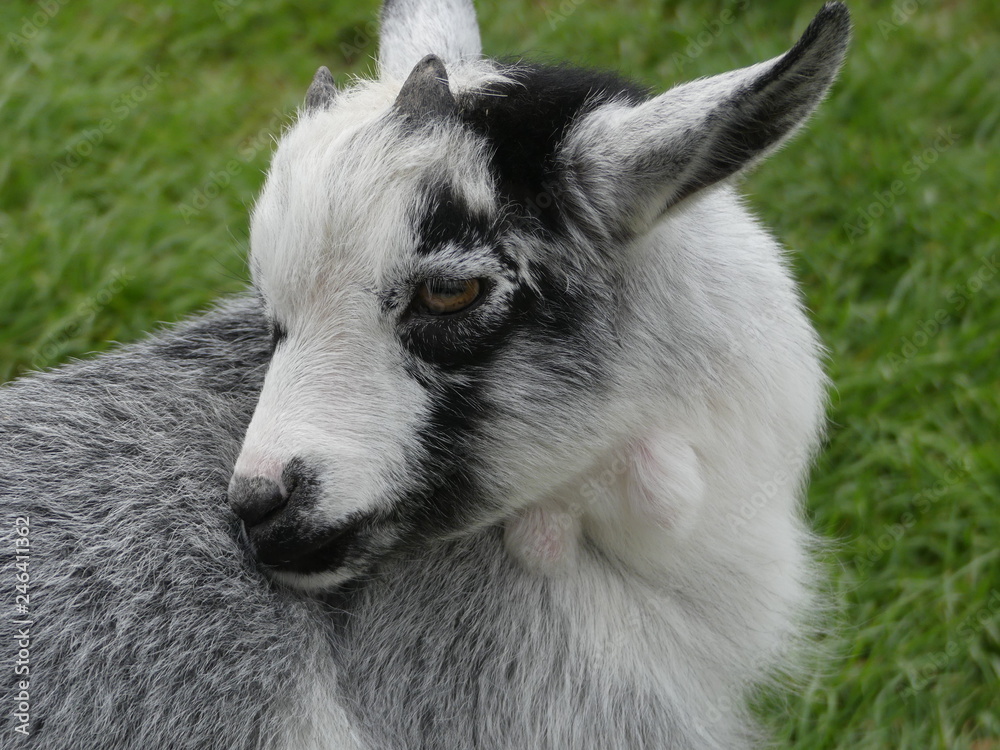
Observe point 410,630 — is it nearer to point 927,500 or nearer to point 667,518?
point 667,518

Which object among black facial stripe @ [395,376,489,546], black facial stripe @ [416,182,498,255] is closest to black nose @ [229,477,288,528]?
black facial stripe @ [395,376,489,546]

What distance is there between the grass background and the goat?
1.29m

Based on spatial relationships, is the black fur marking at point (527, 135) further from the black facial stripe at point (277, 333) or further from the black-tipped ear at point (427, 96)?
the black facial stripe at point (277, 333)

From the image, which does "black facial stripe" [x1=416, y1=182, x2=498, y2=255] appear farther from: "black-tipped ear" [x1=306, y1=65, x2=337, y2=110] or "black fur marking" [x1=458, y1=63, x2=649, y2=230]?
"black-tipped ear" [x1=306, y1=65, x2=337, y2=110]

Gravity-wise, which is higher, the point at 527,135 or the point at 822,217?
the point at 527,135

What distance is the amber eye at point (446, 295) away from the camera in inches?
123

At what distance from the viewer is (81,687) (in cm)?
329

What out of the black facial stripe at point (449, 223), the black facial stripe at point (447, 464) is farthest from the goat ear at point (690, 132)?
the black facial stripe at point (447, 464)

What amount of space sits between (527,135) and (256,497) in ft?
4.23

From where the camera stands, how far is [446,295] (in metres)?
3.15

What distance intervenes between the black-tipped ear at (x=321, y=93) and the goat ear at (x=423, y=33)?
33 centimetres

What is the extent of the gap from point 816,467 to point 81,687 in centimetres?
364

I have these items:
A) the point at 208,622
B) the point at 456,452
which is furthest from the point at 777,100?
the point at 208,622

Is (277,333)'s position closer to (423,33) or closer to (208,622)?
(208,622)
